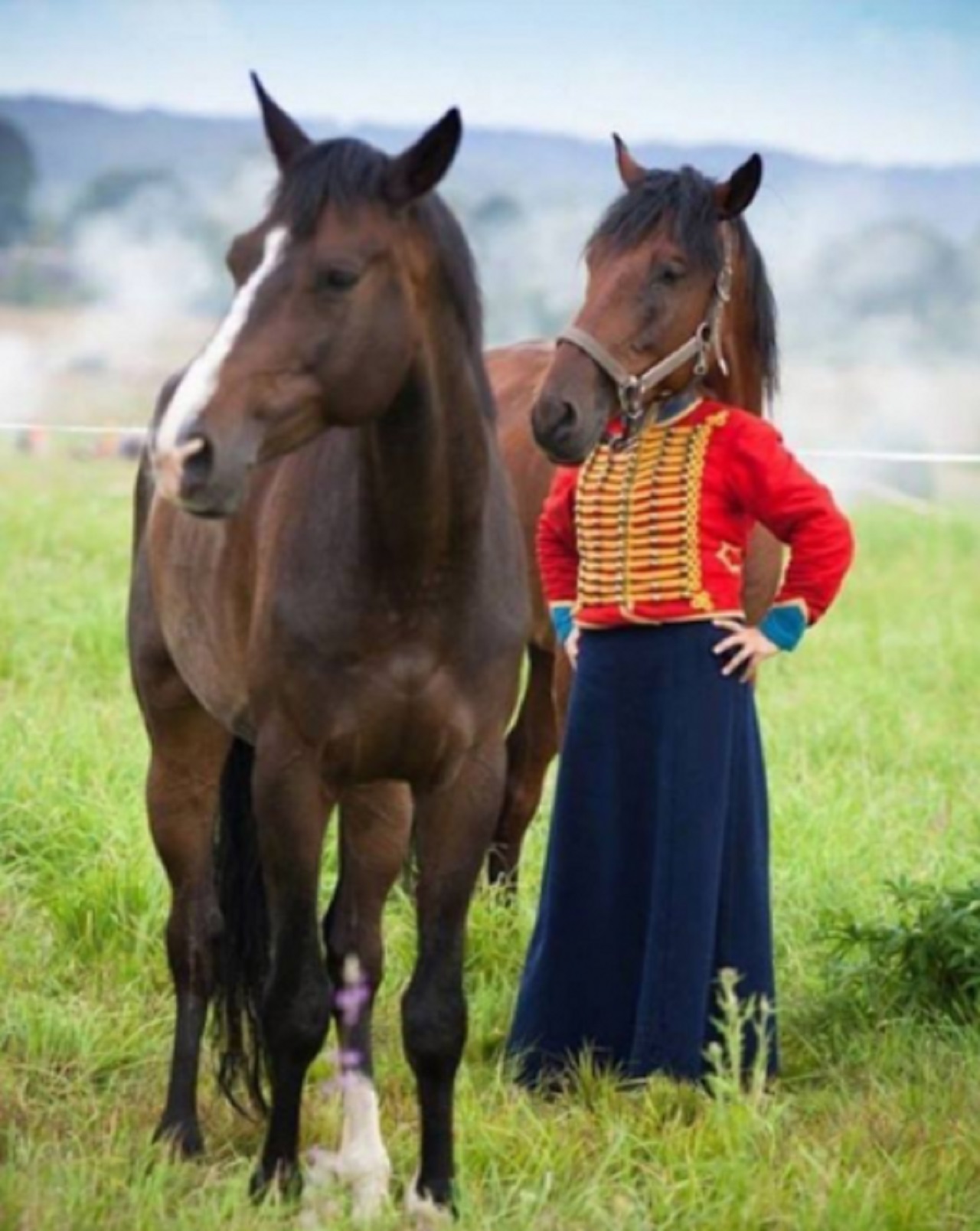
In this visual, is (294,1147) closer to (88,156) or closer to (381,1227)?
(381,1227)

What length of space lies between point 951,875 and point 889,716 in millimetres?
2256

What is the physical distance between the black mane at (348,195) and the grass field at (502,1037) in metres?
1.52

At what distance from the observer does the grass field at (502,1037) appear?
12.1 feet

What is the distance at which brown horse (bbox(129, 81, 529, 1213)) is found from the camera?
3.35m

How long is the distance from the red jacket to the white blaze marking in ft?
3.97

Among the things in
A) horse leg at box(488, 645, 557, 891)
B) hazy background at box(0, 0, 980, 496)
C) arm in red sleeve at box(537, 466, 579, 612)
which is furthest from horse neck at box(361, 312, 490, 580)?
hazy background at box(0, 0, 980, 496)

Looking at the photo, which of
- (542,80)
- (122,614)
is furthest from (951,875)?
(542,80)

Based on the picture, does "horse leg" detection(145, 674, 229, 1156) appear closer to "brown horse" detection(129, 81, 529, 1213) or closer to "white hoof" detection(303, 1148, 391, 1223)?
"brown horse" detection(129, 81, 529, 1213)

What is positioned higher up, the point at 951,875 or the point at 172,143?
the point at 172,143

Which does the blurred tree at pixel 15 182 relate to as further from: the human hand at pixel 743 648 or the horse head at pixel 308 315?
the horse head at pixel 308 315

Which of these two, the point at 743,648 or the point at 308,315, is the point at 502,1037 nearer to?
the point at 743,648

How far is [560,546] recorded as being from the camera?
15.5ft

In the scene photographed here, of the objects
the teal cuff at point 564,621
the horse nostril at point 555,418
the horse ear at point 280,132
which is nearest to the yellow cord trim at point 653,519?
the teal cuff at point 564,621

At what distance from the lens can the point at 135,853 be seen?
219 inches
